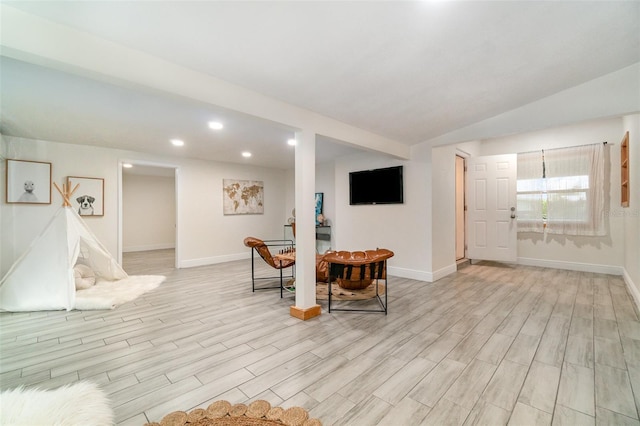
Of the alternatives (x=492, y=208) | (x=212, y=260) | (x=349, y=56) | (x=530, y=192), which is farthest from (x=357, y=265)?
(x=530, y=192)

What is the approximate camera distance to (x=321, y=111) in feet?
9.31

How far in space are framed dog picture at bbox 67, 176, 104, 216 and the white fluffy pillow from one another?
1.00m

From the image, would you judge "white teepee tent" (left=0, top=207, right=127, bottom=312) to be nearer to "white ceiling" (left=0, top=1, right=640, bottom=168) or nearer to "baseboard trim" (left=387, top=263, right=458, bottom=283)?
"white ceiling" (left=0, top=1, right=640, bottom=168)

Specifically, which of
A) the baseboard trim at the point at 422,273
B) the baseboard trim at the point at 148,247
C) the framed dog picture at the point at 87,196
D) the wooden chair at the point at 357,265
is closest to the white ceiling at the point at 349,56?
the framed dog picture at the point at 87,196

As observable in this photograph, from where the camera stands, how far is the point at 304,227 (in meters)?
2.78

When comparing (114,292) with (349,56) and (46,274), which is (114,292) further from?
(349,56)

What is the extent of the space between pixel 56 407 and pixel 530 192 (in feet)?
22.9

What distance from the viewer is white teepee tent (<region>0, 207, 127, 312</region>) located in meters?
3.04

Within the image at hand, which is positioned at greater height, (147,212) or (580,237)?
(147,212)

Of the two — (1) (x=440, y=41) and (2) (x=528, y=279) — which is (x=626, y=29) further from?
(2) (x=528, y=279)

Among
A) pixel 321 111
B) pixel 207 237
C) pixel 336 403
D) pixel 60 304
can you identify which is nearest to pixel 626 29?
pixel 321 111

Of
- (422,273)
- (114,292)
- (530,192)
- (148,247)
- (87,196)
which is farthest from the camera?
(148,247)

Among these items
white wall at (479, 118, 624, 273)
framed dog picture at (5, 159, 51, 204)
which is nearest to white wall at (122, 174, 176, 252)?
framed dog picture at (5, 159, 51, 204)

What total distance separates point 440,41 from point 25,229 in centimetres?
607
